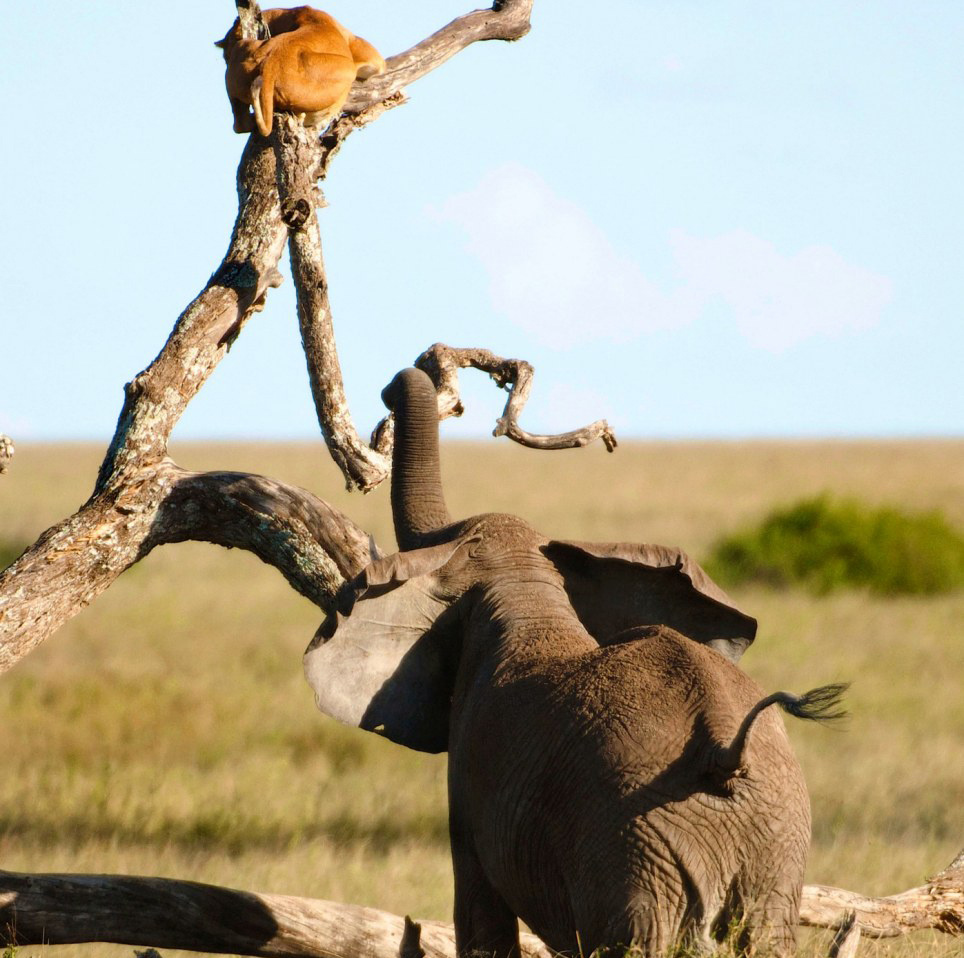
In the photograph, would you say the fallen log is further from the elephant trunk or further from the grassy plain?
the elephant trunk

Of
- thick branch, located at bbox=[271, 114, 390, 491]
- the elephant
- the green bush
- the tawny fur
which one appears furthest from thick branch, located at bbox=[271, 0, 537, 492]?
the green bush

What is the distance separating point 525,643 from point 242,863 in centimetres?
446

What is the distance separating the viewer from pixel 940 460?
6425cm

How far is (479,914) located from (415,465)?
5.25 ft

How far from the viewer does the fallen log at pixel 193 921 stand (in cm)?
511

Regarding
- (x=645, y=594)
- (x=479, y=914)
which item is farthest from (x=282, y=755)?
(x=479, y=914)

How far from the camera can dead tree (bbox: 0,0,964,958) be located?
16.9 ft

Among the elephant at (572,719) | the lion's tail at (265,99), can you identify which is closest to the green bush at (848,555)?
the lion's tail at (265,99)

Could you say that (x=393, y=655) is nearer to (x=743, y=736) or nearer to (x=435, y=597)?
(x=435, y=597)

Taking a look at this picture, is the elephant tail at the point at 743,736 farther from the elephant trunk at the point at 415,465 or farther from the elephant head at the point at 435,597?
the elephant trunk at the point at 415,465

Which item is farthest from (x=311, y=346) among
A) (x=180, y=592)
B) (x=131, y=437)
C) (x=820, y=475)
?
(x=820, y=475)

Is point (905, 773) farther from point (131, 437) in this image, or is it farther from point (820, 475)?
point (820, 475)

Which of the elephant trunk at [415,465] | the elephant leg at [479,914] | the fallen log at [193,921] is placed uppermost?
the elephant trunk at [415,465]

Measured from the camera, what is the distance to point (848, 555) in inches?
923
